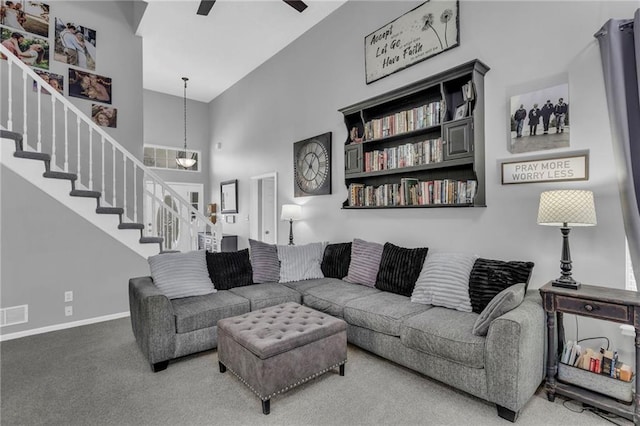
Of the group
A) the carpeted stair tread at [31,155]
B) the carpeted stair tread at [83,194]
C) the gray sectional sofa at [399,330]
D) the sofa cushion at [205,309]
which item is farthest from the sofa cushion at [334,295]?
the carpeted stair tread at [31,155]

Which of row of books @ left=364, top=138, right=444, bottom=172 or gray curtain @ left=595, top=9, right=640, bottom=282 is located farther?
row of books @ left=364, top=138, right=444, bottom=172

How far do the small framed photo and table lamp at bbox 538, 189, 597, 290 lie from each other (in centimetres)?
105

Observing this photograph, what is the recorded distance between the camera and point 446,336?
6.97ft

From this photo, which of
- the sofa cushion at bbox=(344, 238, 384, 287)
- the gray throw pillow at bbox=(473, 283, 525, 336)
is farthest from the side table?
the sofa cushion at bbox=(344, 238, 384, 287)

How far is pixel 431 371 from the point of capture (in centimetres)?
222

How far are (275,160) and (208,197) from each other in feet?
10.2

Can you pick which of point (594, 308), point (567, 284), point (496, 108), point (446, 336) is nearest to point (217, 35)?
point (496, 108)

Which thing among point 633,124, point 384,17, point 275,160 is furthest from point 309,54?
point 633,124

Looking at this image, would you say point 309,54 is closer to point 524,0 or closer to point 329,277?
point 524,0

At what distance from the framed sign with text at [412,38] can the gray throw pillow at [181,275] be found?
2860mm

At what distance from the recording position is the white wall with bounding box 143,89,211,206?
706 centimetres

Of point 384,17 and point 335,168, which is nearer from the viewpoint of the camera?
point 384,17

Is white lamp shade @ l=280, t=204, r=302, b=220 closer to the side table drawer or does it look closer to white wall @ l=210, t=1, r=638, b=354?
white wall @ l=210, t=1, r=638, b=354

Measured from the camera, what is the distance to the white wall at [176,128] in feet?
23.2
